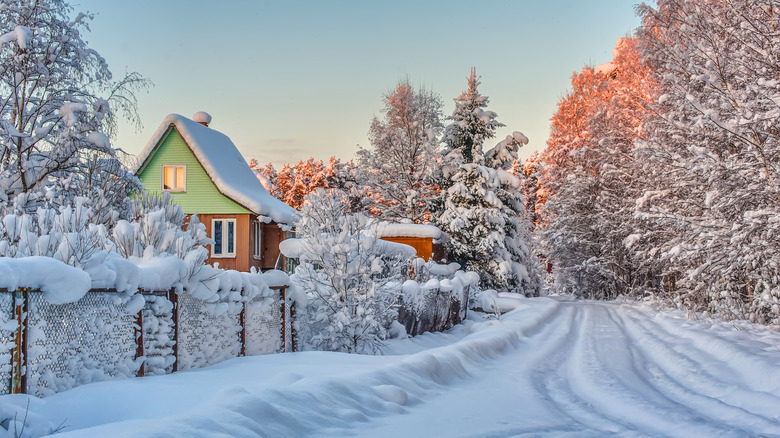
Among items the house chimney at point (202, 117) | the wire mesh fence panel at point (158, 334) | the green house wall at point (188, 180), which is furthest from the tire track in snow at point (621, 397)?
the house chimney at point (202, 117)

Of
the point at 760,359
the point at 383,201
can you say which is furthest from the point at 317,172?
the point at 760,359

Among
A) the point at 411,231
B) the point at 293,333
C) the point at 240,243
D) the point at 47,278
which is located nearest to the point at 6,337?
the point at 47,278

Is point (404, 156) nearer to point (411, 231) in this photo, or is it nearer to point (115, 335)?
point (411, 231)

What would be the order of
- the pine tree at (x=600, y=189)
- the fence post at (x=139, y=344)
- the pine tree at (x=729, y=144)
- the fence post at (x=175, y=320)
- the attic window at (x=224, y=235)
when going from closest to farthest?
1. the fence post at (x=139, y=344)
2. the fence post at (x=175, y=320)
3. the pine tree at (x=729, y=144)
4. the attic window at (x=224, y=235)
5. the pine tree at (x=600, y=189)

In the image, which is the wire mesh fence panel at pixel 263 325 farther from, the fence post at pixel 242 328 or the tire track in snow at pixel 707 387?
the tire track in snow at pixel 707 387

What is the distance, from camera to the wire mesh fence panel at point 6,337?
5883 millimetres

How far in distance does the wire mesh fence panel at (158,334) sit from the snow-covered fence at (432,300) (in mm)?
7374

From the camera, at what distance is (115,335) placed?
7633 mm

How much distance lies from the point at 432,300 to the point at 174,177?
48.3 feet

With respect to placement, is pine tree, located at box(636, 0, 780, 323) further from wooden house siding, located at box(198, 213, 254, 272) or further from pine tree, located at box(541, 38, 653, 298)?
wooden house siding, located at box(198, 213, 254, 272)

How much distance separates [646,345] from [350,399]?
8.80 meters

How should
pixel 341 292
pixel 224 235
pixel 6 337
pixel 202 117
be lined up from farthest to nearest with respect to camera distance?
pixel 202 117
pixel 224 235
pixel 341 292
pixel 6 337

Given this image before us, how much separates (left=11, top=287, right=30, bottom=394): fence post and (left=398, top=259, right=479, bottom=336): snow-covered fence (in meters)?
9.84

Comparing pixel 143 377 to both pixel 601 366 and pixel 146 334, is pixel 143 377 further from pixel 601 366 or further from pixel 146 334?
pixel 601 366
